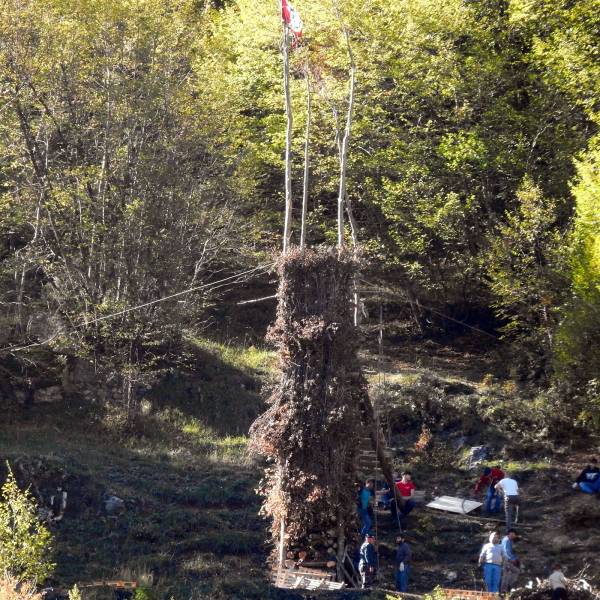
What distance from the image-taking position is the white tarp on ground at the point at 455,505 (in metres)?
21.7

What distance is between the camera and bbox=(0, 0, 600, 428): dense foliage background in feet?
86.9

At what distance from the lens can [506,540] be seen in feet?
55.3

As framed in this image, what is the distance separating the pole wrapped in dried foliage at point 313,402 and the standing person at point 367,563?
0.44m

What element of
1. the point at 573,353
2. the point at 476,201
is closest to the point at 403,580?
the point at 573,353

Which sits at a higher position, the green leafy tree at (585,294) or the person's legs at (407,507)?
the green leafy tree at (585,294)

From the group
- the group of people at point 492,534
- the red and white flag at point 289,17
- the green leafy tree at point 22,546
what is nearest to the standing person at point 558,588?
the group of people at point 492,534

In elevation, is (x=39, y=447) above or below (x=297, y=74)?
below

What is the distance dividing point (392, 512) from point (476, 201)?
41.3ft

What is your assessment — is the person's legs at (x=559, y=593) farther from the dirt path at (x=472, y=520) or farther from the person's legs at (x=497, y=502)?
the person's legs at (x=497, y=502)

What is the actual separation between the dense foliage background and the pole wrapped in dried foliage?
342 inches

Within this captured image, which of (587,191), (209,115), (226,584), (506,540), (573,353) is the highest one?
(209,115)

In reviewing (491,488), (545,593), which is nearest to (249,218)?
(491,488)

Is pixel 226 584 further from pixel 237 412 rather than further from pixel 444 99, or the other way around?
pixel 444 99

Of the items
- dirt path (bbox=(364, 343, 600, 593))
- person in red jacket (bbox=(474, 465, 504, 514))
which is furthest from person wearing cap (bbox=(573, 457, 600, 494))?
person in red jacket (bbox=(474, 465, 504, 514))
